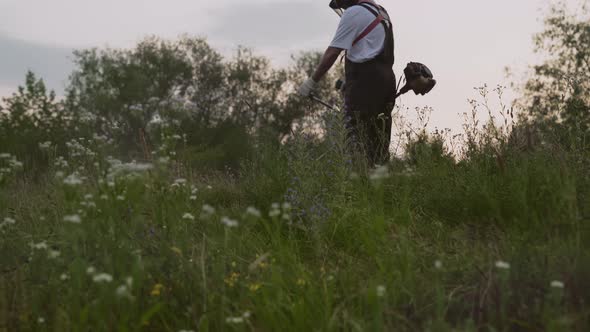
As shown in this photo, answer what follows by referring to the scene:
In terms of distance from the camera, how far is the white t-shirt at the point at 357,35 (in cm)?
745

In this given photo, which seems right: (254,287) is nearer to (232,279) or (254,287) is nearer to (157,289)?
(232,279)

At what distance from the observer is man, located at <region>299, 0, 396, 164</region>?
7.46 m

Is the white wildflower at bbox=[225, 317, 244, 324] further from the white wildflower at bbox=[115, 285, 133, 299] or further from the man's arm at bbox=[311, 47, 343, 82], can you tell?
the man's arm at bbox=[311, 47, 343, 82]

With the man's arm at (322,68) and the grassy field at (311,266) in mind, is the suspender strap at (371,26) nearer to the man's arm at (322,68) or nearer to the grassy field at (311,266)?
the man's arm at (322,68)

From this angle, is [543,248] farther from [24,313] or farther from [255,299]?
[24,313]

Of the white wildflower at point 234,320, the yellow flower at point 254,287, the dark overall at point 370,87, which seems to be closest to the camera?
the white wildflower at point 234,320

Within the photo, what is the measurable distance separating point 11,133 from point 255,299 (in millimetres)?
23167

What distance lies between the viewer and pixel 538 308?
2.72 metres

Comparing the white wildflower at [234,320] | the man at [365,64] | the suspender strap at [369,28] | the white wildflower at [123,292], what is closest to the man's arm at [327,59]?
the man at [365,64]

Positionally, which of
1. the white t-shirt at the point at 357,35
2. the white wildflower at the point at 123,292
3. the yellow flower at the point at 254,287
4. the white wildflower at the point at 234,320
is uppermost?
the white t-shirt at the point at 357,35

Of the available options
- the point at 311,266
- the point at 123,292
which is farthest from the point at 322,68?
the point at 123,292

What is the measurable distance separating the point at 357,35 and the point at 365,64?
1.24 feet

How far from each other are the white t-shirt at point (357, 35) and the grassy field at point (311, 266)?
3.20 meters

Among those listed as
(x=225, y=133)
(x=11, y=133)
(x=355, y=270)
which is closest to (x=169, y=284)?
(x=355, y=270)
